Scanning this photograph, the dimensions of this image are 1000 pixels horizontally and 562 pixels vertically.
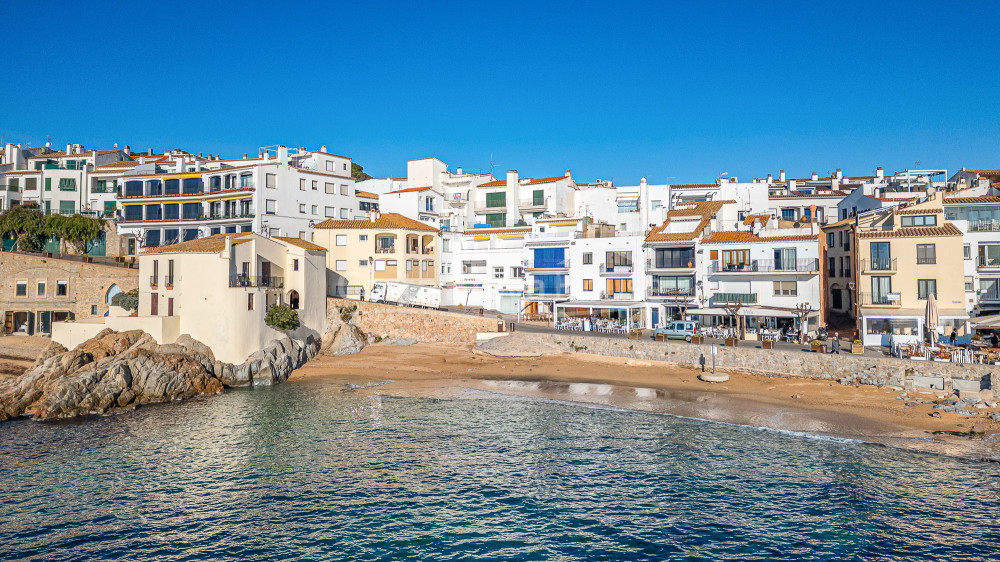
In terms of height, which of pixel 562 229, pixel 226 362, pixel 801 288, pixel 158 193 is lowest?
pixel 226 362

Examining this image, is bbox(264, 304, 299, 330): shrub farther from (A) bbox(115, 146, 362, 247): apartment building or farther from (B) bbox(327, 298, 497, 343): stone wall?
(A) bbox(115, 146, 362, 247): apartment building

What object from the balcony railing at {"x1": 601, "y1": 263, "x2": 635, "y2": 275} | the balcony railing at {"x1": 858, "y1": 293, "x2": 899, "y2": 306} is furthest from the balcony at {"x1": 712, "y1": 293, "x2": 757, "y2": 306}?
the balcony railing at {"x1": 858, "y1": 293, "x2": 899, "y2": 306}

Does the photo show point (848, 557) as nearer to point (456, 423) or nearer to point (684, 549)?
point (684, 549)

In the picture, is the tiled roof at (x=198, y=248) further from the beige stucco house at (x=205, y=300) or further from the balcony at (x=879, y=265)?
the balcony at (x=879, y=265)

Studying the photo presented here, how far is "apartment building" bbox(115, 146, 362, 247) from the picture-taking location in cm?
7138

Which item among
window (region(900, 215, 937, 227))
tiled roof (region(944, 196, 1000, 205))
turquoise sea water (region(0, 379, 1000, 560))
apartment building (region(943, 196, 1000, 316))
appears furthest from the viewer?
window (region(900, 215, 937, 227))

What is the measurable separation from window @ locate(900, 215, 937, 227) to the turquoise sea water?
28.2 m

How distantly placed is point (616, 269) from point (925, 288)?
2411 cm

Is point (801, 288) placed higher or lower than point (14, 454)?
higher

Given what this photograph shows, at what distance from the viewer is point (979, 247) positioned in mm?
48219

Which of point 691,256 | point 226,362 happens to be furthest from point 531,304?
point 226,362

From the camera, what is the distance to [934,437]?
30172mm

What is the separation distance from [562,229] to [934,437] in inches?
1618

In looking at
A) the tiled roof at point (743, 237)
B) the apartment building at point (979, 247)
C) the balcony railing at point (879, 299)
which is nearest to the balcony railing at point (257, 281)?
the tiled roof at point (743, 237)
